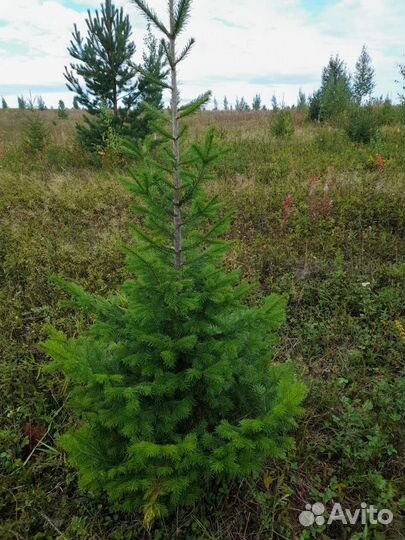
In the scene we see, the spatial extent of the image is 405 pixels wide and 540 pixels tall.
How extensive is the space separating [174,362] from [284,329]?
2.16m

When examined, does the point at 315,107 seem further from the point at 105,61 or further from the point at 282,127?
the point at 105,61

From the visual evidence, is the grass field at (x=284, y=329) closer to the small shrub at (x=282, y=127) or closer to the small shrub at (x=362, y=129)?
the small shrub at (x=362, y=129)

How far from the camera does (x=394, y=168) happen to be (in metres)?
7.57

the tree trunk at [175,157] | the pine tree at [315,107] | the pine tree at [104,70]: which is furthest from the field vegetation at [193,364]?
the pine tree at [315,107]

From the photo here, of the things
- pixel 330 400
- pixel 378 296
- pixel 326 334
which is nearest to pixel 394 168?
pixel 378 296

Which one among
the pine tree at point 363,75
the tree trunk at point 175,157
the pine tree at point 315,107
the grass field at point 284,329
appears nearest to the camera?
the tree trunk at point 175,157

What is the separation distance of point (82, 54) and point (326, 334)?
315 inches

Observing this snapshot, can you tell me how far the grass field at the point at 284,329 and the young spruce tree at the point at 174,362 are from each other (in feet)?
1.08

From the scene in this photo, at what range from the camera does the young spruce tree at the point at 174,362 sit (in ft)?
6.07

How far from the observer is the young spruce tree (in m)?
1.85

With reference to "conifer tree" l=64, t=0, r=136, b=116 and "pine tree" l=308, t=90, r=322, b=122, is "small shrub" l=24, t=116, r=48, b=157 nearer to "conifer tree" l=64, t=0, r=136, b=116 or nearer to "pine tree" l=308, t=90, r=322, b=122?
"conifer tree" l=64, t=0, r=136, b=116

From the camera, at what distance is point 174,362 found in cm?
198

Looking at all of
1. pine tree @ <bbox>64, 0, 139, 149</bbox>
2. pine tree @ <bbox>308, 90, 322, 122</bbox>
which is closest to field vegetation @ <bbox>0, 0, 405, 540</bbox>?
pine tree @ <bbox>64, 0, 139, 149</bbox>

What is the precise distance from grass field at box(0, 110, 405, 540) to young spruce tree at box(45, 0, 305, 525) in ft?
1.08
